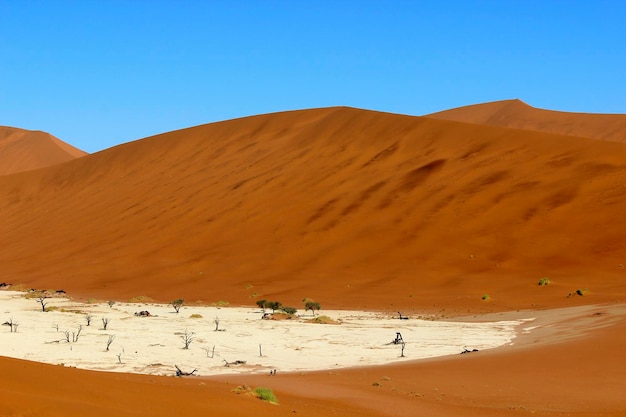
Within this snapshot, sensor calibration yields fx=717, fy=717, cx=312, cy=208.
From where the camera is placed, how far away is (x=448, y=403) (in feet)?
34.9

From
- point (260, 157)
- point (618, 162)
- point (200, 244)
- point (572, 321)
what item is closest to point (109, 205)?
point (260, 157)

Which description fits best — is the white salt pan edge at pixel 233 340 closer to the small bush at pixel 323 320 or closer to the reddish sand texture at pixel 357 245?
the small bush at pixel 323 320

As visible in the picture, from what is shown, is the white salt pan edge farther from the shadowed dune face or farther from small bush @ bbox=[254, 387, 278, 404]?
the shadowed dune face

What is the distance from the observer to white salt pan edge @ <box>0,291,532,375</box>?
15.3 metres

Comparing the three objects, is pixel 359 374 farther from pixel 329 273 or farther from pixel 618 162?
pixel 618 162

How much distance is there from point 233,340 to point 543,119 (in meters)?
88.8

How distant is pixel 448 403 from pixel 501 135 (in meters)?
39.8

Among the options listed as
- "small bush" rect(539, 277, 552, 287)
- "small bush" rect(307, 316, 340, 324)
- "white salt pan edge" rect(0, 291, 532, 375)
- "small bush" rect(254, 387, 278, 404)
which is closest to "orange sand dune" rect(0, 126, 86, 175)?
"white salt pan edge" rect(0, 291, 532, 375)

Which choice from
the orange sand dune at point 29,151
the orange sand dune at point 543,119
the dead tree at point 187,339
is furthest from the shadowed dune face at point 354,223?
the orange sand dune at point 29,151

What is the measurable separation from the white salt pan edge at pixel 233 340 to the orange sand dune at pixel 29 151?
321 ft

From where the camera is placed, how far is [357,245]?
124ft

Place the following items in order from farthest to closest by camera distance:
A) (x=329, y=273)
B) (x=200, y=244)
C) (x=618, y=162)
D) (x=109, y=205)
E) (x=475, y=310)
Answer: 1. (x=109, y=205)
2. (x=200, y=244)
3. (x=618, y=162)
4. (x=329, y=273)
5. (x=475, y=310)

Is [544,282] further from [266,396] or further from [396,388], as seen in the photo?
[266,396]

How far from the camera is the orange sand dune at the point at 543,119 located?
88.4 metres
